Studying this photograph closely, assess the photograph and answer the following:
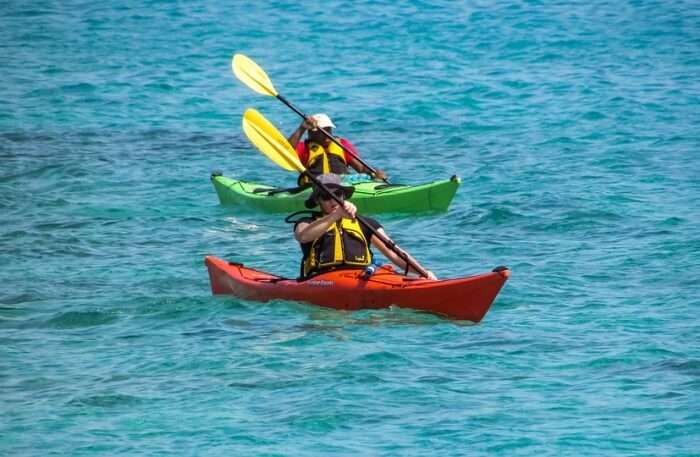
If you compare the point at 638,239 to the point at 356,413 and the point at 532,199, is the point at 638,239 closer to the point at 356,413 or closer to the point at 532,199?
the point at 532,199

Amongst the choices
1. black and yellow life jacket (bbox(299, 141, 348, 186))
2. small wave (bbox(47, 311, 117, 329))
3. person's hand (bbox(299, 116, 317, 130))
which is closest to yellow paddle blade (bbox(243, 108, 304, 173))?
small wave (bbox(47, 311, 117, 329))

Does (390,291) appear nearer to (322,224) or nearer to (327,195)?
(322,224)

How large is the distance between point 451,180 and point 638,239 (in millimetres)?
2055

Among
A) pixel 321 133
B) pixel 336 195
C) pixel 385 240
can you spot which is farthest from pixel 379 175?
pixel 336 195

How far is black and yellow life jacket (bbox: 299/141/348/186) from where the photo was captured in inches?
595

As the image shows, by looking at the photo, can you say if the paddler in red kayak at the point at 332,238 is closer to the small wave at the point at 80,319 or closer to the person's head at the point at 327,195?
the person's head at the point at 327,195

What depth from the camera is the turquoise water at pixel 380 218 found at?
9.28m

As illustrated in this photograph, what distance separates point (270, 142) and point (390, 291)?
2.22 metres

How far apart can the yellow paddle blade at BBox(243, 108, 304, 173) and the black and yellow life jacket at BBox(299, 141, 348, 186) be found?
7.62 ft

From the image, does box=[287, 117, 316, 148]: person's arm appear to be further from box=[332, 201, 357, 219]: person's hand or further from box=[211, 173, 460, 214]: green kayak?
box=[332, 201, 357, 219]: person's hand

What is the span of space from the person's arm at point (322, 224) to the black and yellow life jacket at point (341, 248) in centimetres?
11

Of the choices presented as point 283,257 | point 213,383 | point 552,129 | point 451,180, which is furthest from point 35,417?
point 552,129

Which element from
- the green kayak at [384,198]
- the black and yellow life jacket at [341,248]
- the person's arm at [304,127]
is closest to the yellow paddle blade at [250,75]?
the person's arm at [304,127]

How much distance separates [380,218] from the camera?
15.6 m
